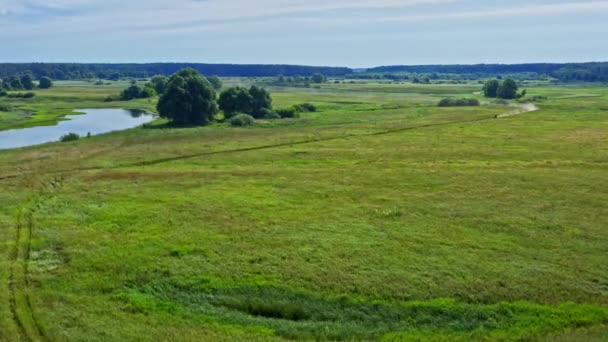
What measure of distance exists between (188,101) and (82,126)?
21.8 meters

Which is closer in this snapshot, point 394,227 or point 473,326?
point 473,326

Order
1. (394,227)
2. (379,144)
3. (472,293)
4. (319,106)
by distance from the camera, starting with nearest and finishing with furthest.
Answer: (472,293) → (394,227) → (379,144) → (319,106)

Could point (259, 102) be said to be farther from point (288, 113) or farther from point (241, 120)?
point (241, 120)

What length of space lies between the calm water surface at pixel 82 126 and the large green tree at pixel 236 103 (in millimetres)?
15239

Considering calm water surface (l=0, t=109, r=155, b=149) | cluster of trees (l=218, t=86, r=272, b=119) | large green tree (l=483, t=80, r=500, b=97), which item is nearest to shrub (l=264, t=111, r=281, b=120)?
cluster of trees (l=218, t=86, r=272, b=119)

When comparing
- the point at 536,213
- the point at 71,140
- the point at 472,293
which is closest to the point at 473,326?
the point at 472,293

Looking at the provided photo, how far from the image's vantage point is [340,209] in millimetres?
38562

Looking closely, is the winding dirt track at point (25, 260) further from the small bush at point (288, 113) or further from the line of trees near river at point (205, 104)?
the small bush at point (288, 113)

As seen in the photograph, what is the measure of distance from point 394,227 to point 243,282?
11.4 m

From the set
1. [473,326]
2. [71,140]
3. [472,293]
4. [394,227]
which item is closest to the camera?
[473,326]

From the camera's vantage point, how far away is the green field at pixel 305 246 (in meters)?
23.1

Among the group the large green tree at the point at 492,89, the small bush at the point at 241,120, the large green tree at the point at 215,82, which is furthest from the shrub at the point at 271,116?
the large green tree at the point at 215,82

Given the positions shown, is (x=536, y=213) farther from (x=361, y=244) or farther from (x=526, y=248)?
(x=361, y=244)

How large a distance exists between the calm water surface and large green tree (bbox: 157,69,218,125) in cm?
884
